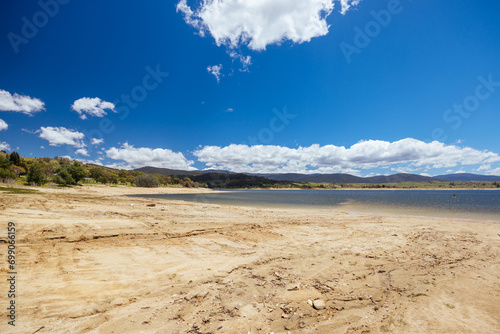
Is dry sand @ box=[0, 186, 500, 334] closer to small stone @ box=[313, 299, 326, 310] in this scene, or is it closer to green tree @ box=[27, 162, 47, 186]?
small stone @ box=[313, 299, 326, 310]

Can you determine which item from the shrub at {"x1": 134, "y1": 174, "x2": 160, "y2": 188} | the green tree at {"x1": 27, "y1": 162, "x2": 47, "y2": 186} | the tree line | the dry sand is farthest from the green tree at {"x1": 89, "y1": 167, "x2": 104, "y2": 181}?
the dry sand

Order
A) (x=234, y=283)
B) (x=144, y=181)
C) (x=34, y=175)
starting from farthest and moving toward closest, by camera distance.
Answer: (x=144, y=181), (x=34, y=175), (x=234, y=283)

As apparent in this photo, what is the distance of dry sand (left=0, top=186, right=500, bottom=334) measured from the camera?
4227mm

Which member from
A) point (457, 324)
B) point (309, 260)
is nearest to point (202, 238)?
point (309, 260)

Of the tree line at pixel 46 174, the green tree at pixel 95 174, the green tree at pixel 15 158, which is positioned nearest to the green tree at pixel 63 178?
the tree line at pixel 46 174

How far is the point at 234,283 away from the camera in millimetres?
5922

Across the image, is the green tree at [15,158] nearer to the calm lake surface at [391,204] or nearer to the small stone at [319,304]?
the calm lake surface at [391,204]

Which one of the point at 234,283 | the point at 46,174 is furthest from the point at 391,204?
the point at 46,174

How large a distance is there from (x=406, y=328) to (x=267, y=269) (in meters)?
3.85

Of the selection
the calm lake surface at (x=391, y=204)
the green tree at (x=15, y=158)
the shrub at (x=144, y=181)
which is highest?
the green tree at (x=15, y=158)

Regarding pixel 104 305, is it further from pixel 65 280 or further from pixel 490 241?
pixel 490 241

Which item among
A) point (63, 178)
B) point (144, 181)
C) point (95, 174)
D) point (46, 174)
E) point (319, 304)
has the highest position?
point (95, 174)

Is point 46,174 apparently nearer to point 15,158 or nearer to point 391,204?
point 15,158

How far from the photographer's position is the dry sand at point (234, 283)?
13.9 ft
